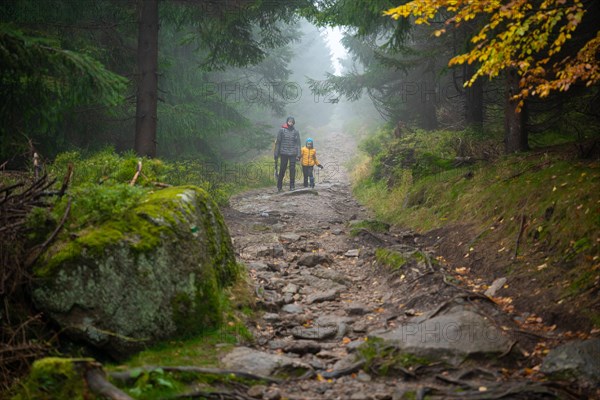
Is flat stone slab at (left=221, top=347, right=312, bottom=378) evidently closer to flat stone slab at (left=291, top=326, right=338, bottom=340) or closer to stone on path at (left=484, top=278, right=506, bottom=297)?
flat stone slab at (left=291, top=326, right=338, bottom=340)

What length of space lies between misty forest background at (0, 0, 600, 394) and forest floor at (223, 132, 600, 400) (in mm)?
1202

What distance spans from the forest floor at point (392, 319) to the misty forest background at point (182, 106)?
120 cm

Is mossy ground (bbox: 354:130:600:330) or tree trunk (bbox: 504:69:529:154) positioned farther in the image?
tree trunk (bbox: 504:69:529:154)

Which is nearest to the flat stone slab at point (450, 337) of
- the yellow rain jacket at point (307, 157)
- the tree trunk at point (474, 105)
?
the tree trunk at point (474, 105)

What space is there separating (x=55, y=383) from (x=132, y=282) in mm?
1273

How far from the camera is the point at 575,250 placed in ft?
19.0

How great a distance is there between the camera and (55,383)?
348 centimetres

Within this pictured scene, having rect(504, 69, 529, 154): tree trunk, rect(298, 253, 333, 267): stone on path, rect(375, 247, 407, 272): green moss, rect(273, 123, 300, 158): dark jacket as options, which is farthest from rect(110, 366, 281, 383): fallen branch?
rect(273, 123, 300, 158): dark jacket

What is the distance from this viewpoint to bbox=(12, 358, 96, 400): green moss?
11.3 feet

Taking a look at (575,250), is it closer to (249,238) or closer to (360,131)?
(249,238)

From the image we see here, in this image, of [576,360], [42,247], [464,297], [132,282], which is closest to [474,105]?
[464,297]

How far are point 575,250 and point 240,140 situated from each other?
20664mm

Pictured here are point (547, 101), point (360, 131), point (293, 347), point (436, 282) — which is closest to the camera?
point (293, 347)

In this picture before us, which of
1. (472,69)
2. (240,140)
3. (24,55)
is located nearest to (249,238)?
(24,55)
